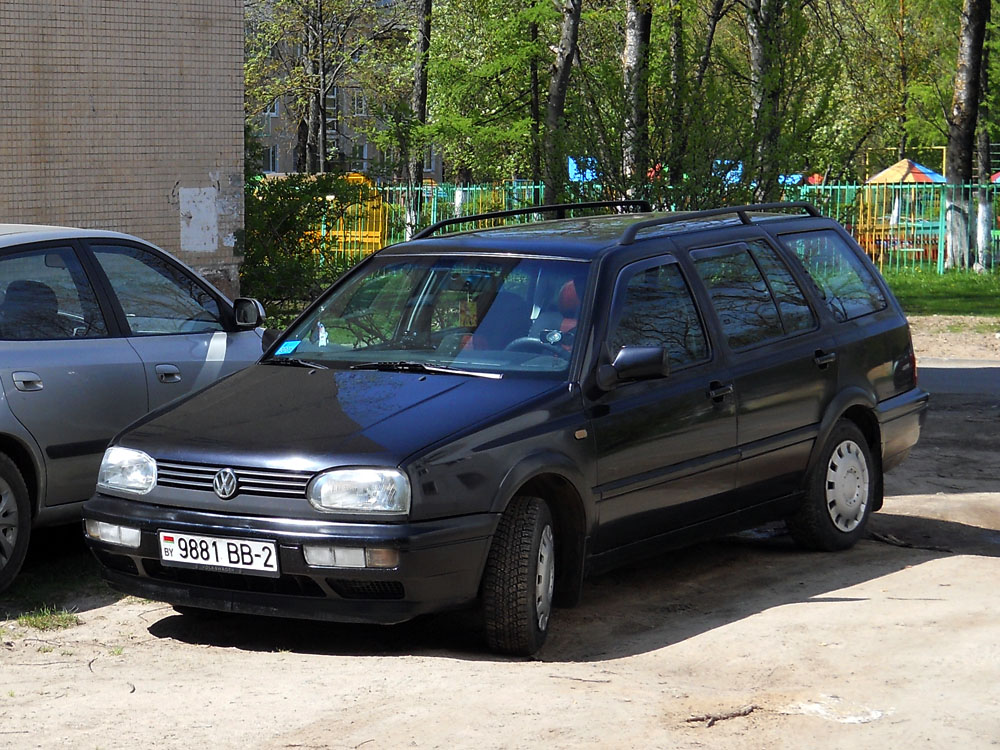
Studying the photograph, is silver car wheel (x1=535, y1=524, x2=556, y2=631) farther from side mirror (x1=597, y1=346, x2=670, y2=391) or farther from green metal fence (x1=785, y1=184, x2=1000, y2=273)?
green metal fence (x1=785, y1=184, x2=1000, y2=273)

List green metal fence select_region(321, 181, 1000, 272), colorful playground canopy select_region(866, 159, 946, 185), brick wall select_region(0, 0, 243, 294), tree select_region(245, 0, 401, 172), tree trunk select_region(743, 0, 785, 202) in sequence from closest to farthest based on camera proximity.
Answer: brick wall select_region(0, 0, 243, 294) < tree trunk select_region(743, 0, 785, 202) < green metal fence select_region(321, 181, 1000, 272) < colorful playground canopy select_region(866, 159, 946, 185) < tree select_region(245, 0, 401, 172)

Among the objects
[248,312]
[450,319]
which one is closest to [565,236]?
[450,319]

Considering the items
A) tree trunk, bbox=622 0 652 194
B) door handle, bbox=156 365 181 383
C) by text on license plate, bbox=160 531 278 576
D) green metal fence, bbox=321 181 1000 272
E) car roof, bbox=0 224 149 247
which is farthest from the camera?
green metal fence, bbox=321 181 1000 272

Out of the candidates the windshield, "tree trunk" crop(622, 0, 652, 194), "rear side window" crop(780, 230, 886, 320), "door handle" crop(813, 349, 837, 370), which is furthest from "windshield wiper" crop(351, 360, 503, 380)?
"tree trunk" crop(622, 0, 652, 194)

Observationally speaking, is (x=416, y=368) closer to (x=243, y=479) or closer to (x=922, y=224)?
(x=243, y=479)

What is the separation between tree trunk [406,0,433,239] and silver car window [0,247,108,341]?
77.7 feet

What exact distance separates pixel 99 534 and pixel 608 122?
918 cm

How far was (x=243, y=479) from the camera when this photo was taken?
531 centimetres

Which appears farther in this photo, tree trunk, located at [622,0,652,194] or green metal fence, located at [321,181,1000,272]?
green metal fence, located at [321,181,1000,272]

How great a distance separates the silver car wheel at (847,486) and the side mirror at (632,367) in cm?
188

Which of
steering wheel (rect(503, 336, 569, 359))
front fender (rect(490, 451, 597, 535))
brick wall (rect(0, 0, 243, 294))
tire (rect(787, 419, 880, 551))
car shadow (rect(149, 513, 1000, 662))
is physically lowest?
car shadow (rect(149, 513, 1000, 662))

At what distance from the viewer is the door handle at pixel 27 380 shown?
20.9ft

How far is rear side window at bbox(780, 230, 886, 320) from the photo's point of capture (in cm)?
764

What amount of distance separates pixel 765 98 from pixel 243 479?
10.5 metres
